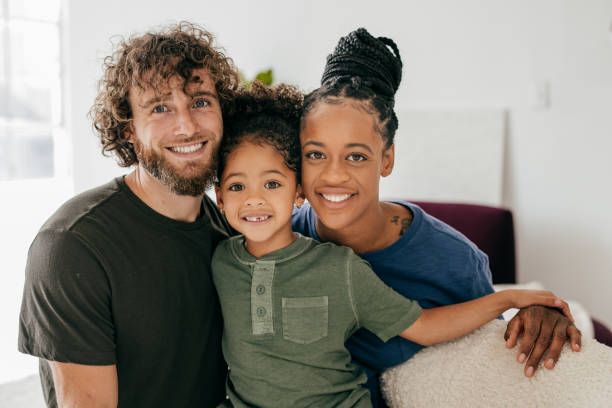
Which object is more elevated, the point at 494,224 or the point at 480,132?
the point at 480,132

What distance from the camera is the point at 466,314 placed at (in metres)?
1.17

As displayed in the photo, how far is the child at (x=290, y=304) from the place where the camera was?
45.2 inches

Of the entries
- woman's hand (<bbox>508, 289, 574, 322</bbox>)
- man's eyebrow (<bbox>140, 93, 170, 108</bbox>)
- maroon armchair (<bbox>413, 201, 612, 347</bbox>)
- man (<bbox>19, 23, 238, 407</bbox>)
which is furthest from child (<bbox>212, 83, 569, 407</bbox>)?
maroon armchair (<bbox>413, 201, 612, 347</bbox>)

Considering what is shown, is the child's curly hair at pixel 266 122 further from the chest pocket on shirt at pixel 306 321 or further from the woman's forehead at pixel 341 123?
the chest pocket on shirt at pixel 306 321

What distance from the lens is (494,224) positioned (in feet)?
8.17

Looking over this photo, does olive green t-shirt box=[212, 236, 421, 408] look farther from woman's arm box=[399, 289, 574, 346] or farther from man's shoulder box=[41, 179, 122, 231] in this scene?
man's shoulder box=[41, 179, 122, 231]

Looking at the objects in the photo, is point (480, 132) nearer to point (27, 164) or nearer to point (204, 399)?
point (204, 399)

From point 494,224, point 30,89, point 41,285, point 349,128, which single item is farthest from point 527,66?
point 30,89

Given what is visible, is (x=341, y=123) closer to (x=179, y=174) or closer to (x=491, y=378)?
(x=179, y=174)

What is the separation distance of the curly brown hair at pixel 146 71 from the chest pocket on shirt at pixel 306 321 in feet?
2.04

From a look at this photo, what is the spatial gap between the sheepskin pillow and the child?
55 millimetres

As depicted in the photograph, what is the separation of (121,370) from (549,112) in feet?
8.04

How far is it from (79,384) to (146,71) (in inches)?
31.8

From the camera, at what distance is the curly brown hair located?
4.19 feet
